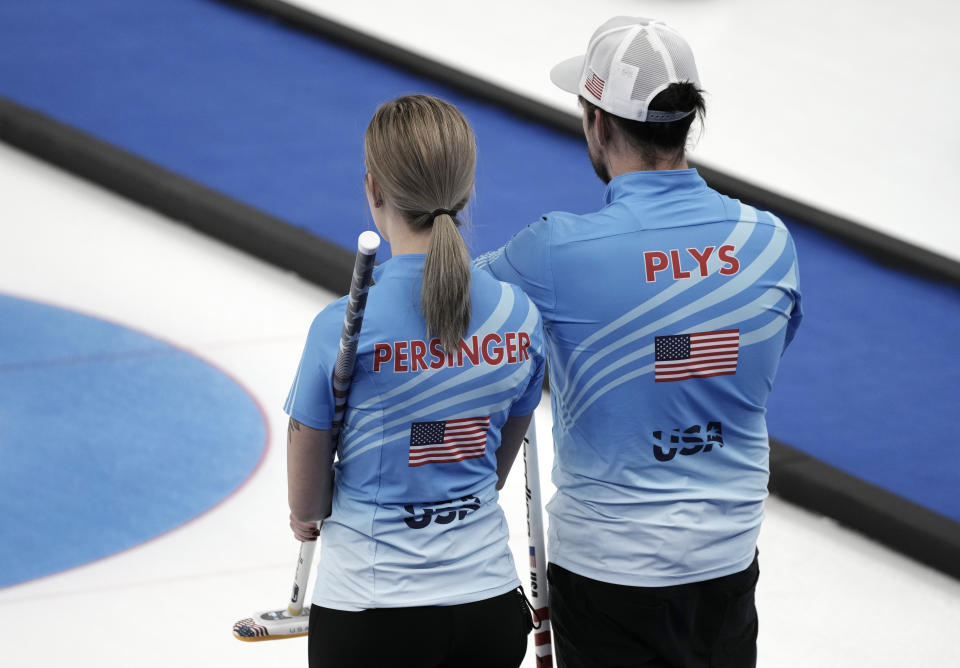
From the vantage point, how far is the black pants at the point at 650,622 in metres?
2.18

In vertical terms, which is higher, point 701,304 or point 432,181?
point 432,181

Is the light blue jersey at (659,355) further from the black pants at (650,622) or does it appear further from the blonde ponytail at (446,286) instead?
the blonde ponytail at (446,286)

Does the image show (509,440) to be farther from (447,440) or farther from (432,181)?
(432,181)

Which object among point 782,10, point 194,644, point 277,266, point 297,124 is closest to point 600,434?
point 194,644

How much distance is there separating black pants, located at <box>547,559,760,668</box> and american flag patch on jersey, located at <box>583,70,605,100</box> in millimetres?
762

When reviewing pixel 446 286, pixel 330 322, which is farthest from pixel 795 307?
pixel 330 322

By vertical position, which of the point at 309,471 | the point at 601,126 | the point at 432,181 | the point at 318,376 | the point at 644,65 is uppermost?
the point at 644,65

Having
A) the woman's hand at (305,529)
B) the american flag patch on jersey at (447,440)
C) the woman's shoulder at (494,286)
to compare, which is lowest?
the woman's hand at (305,529)

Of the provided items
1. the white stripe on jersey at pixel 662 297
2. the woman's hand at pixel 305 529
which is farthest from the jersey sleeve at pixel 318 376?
the white stripe on jersey at pixel 662 297

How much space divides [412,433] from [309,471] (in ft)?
0.58

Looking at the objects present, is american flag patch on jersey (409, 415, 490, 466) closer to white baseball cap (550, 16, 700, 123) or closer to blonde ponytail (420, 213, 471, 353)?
blonde ponytail (420, 213, 471, 353)

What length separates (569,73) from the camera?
94.7 inches

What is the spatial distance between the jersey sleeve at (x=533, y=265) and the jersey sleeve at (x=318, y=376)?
1.10ft

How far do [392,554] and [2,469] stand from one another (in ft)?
8.30
